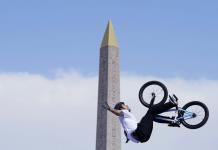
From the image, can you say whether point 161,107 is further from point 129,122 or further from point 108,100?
point 108,100

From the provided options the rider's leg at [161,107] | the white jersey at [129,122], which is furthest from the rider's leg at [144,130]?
the rider's leg at [161,107]

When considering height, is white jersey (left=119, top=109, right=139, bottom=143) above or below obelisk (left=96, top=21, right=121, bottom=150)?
below

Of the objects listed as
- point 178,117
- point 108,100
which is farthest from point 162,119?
point 108,100

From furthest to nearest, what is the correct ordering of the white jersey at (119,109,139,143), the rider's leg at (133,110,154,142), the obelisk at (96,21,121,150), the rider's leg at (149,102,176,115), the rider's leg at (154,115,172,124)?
1. the obelisk at (96,21,121,150)
2. the rider's leg at (154,115,172,124)
3. the rider's leg at (149,102,176,115)
4. the white jersey at (119,109,139,143)
5. the rider's leg at (133,110,154,142)

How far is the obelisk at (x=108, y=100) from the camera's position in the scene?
57.1 metres

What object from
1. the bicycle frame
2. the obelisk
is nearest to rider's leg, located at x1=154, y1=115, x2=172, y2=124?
the bicycle frame

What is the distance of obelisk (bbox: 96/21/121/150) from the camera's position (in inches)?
2248

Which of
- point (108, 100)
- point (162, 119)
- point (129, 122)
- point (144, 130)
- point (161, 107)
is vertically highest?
point (108, 100)

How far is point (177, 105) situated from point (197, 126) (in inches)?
26.5

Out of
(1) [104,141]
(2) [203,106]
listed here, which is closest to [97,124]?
(1) [104,141]

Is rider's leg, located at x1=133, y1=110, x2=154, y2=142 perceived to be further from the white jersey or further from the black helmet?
the black helmet

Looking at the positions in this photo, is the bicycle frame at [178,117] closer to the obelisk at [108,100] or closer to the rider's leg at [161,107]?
the rider's leg at [161,107]

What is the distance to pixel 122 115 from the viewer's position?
15977 mm

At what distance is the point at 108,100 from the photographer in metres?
57.1
